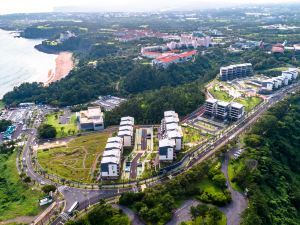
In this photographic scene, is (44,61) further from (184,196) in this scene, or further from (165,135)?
(184,196)

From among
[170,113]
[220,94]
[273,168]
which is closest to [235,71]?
[220,94]

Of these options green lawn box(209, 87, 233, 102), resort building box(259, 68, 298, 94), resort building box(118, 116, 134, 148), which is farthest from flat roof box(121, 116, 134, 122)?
resort building box(259, 68, 298, 94)

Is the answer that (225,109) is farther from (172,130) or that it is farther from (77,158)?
(77,158)

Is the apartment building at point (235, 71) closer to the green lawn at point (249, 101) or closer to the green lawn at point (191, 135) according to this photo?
the green lawn at point (249, 101)

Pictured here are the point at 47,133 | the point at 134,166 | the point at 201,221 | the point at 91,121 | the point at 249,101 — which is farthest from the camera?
the point at 249,101

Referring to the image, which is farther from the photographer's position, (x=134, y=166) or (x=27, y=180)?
(x=134, y=166)

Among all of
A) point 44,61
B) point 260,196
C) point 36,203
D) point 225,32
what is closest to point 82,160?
point 36,203
